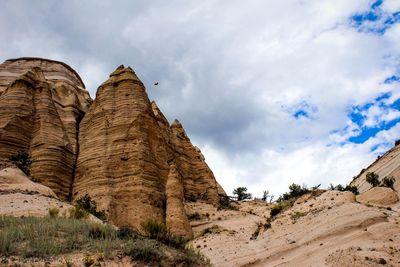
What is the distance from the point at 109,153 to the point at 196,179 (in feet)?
35.0

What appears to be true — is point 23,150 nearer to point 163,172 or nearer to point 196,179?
point 163,172

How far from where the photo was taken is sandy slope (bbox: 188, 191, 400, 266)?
2159cm

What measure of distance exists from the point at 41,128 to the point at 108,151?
5.90 metres

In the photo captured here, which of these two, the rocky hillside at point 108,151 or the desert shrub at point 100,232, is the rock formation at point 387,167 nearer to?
the rocky hillside at point 108,151

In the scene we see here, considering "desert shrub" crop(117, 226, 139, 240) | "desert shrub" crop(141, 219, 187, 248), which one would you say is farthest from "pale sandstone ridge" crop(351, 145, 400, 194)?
"desert shrub" crop(117, 226, 139, 240)

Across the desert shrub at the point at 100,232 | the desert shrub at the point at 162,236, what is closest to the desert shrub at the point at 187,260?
the desert shrub at the point at 162,236

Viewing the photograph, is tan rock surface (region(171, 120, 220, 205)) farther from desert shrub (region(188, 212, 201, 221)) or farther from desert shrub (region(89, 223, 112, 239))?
desert shrub (region(89, 223, 112, 239))

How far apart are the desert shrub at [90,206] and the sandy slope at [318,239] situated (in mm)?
6636

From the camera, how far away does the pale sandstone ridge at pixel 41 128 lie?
115ft

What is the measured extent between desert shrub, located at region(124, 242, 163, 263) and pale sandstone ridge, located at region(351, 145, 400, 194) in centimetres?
3197

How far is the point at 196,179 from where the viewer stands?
145 ft

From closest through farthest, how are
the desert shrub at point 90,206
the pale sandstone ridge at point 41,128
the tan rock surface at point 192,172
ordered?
the desert shrub at point 90,206
the pale sandstone ridge at point 41,128
the tan rock surface at point 192,172

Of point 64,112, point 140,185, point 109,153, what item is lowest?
point 140,185

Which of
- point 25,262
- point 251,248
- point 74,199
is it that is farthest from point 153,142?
point 25,262
